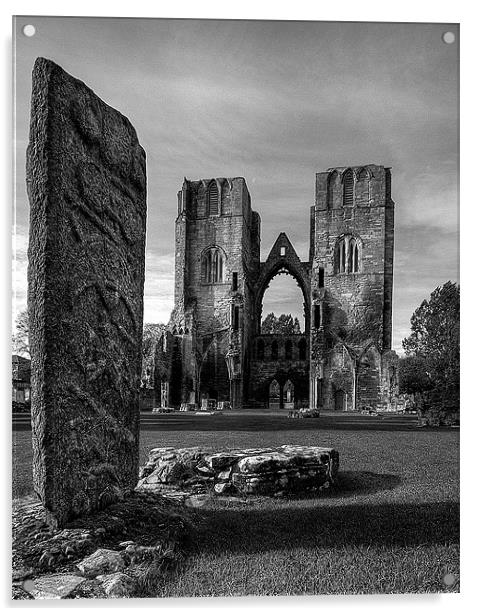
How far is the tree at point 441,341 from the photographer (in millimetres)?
4727

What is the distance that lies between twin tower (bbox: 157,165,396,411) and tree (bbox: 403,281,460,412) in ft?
3.34

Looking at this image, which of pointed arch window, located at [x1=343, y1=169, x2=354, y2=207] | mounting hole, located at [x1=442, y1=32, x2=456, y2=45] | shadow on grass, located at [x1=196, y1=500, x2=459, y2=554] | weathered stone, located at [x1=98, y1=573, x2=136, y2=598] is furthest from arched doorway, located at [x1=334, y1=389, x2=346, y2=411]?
mounting hole, located at [x1=442, y1=32, x2=456, y2=45]

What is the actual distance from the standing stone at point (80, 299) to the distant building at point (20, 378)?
0.85 meters

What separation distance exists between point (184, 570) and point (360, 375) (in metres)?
4.98

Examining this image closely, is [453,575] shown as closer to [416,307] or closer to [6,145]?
[416,307]

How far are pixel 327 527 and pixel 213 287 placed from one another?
273 inches

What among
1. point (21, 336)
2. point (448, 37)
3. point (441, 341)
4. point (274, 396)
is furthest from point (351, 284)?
→ point (21, 336)

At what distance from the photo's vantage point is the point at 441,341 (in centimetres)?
494

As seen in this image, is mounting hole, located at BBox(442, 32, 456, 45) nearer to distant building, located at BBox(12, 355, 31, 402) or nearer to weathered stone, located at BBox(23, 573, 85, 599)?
distant building, located at BBox(12, 355, 31, 402)

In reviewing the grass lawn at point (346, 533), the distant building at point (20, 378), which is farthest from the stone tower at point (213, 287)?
the grass lawn at point (346, 533)

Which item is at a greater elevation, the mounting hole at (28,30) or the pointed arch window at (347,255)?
the mounting hole at (28,30)

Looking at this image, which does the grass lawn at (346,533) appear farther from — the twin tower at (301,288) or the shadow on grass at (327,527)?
the twin tower at (301,288)

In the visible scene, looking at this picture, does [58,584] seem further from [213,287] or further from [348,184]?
[213,287]

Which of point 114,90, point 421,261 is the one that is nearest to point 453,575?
point 421,261
